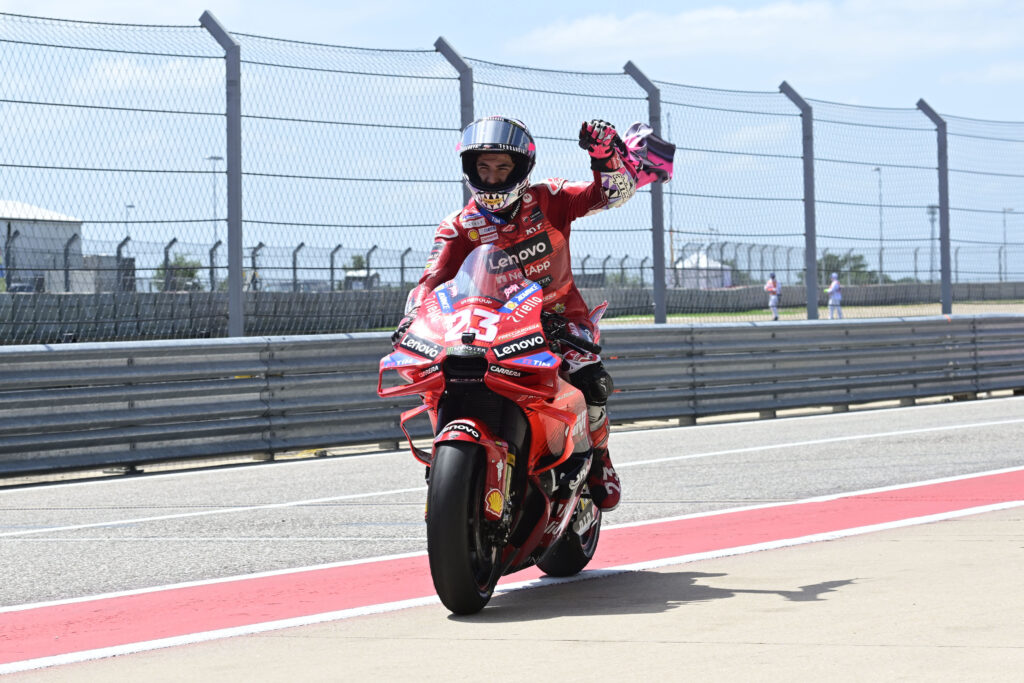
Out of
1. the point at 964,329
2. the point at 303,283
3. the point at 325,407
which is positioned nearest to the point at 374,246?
the point at 303,283

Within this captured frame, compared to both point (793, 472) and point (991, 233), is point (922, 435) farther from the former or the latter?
point (991, 233)

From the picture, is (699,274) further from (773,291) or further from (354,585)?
(354,585)

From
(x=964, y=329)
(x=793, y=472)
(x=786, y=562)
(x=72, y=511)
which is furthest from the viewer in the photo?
(x=964, y=329)

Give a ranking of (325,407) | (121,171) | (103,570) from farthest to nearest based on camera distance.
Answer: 1. (325,407)
2. (121,171)
3. (103,570)

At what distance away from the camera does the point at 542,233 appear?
19.9 ft

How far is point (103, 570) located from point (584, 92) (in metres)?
8.60

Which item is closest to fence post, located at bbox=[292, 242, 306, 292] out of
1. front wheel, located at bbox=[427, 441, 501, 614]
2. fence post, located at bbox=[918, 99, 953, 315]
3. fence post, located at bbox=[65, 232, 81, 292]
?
fence post, located at bbox=[65, 232, 81, 292]

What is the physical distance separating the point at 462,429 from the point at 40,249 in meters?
6.52

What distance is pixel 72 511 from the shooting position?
900cm

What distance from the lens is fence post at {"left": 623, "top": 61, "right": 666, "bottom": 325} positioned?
1444cm

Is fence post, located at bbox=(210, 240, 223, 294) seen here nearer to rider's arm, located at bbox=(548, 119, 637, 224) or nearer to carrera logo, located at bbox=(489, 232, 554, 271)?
rider's arm, located at bbox=(548, 119, 637, 224)

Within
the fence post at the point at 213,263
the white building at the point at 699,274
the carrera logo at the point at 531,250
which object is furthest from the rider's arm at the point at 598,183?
the white building at the point at 699,274

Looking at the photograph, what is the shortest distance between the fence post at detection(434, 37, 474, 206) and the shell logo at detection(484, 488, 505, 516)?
800 cm

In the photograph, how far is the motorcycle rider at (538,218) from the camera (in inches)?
235
